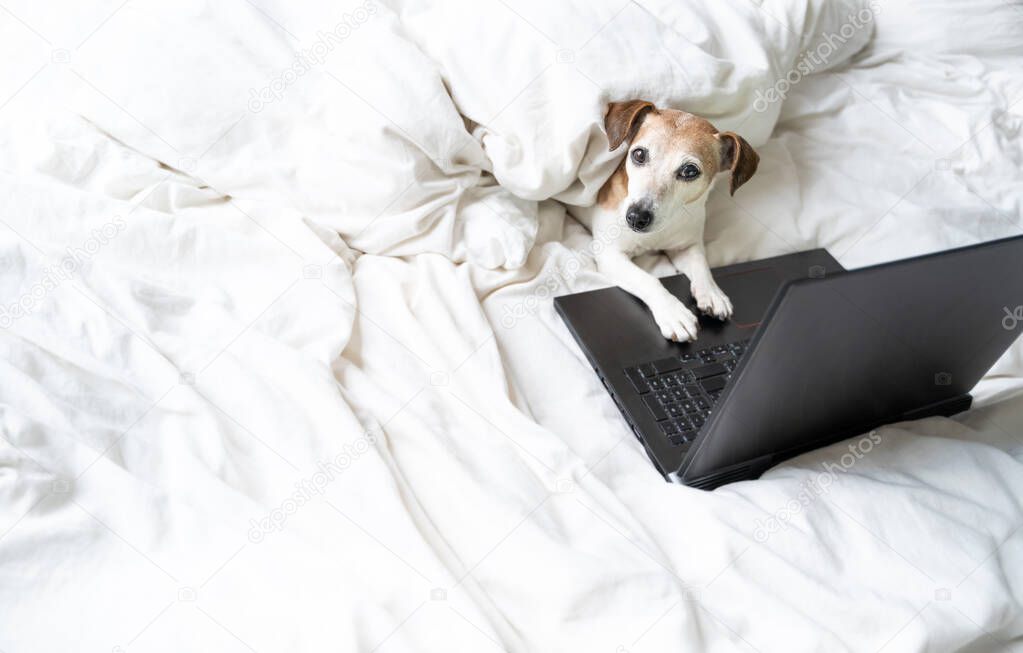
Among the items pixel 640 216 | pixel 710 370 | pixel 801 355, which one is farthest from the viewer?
pixel 640 216

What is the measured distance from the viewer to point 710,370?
1214 mm

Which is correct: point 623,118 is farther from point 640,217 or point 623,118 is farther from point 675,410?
point 675,410

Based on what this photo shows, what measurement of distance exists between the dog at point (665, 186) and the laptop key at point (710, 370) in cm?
7

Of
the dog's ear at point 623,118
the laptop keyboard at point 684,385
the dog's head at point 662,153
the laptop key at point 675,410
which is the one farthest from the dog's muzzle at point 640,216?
the laptop key at point 675,410

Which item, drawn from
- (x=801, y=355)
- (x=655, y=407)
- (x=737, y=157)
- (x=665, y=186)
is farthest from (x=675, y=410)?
(x=737, y=157)

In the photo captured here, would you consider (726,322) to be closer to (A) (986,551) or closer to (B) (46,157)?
(A) (986,551)

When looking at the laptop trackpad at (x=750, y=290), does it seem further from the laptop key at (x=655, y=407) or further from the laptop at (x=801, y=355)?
the laptop key at (x=655, y=407)

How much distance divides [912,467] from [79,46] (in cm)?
162

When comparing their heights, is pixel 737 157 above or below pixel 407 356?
below

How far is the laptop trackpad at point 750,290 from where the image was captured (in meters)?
1.34

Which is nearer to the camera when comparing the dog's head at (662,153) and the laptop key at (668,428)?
the laptop key at (668,428)

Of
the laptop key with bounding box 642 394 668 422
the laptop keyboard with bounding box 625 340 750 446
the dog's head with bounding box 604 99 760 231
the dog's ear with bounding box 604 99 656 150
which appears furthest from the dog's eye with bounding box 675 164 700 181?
the laptop key with bounding box 642 394 668 422

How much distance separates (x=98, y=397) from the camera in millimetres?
904

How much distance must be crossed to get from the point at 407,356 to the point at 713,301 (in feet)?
2.02
